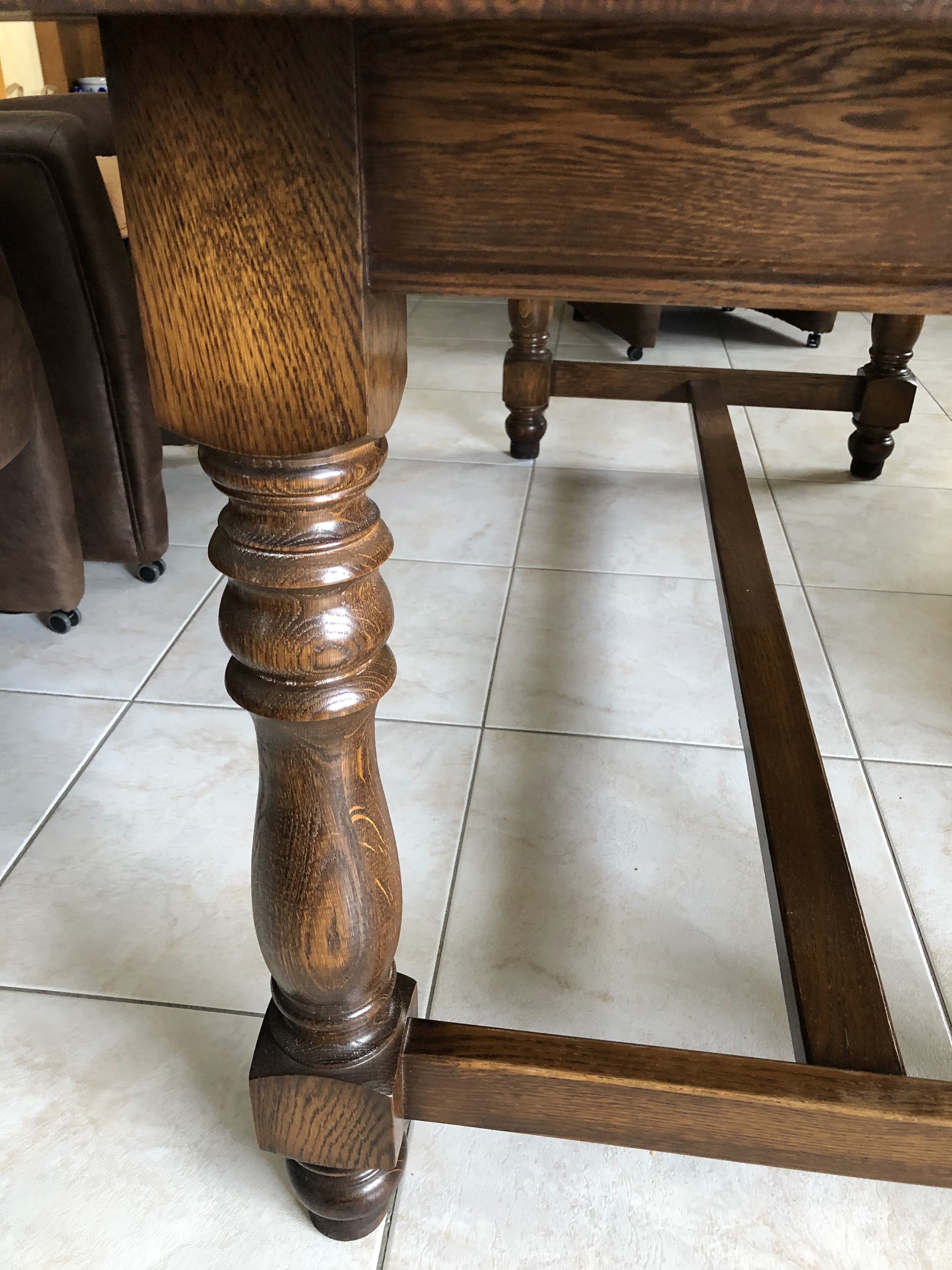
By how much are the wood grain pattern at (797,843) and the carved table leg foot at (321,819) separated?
24 centimetres

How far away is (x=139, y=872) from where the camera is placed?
2.91 feet

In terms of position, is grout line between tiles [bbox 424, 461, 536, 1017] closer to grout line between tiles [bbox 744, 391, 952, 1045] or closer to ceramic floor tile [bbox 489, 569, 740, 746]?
ceramic floor tile [bbox 489, 569, 740, 746]

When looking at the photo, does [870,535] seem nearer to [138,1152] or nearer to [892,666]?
[892,666]

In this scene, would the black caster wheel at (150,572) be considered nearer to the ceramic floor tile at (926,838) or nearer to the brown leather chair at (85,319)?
the brown leather chair at (85,319)

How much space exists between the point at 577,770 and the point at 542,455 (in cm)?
84

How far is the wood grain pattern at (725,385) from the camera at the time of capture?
59.9 inches

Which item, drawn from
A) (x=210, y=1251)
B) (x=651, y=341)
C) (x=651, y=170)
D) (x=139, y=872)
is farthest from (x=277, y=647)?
(x=651, y=341)

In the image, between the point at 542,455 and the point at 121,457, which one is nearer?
the point at 121,457

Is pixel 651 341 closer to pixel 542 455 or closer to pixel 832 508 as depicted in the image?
pixel 542 455

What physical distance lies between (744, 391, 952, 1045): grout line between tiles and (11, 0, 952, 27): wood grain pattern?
702 millimetres

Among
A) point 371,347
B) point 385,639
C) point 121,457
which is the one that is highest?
point 371,347

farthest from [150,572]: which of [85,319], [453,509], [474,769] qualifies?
[474,769]

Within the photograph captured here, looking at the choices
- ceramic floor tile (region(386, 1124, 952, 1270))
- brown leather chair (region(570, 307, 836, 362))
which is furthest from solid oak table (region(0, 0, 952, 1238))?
brown leather chair (region(570, 307, 836, 362))

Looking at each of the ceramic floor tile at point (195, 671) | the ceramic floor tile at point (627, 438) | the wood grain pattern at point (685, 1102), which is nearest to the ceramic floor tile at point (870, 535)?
the ceramic floor tile at point (627, 438)
